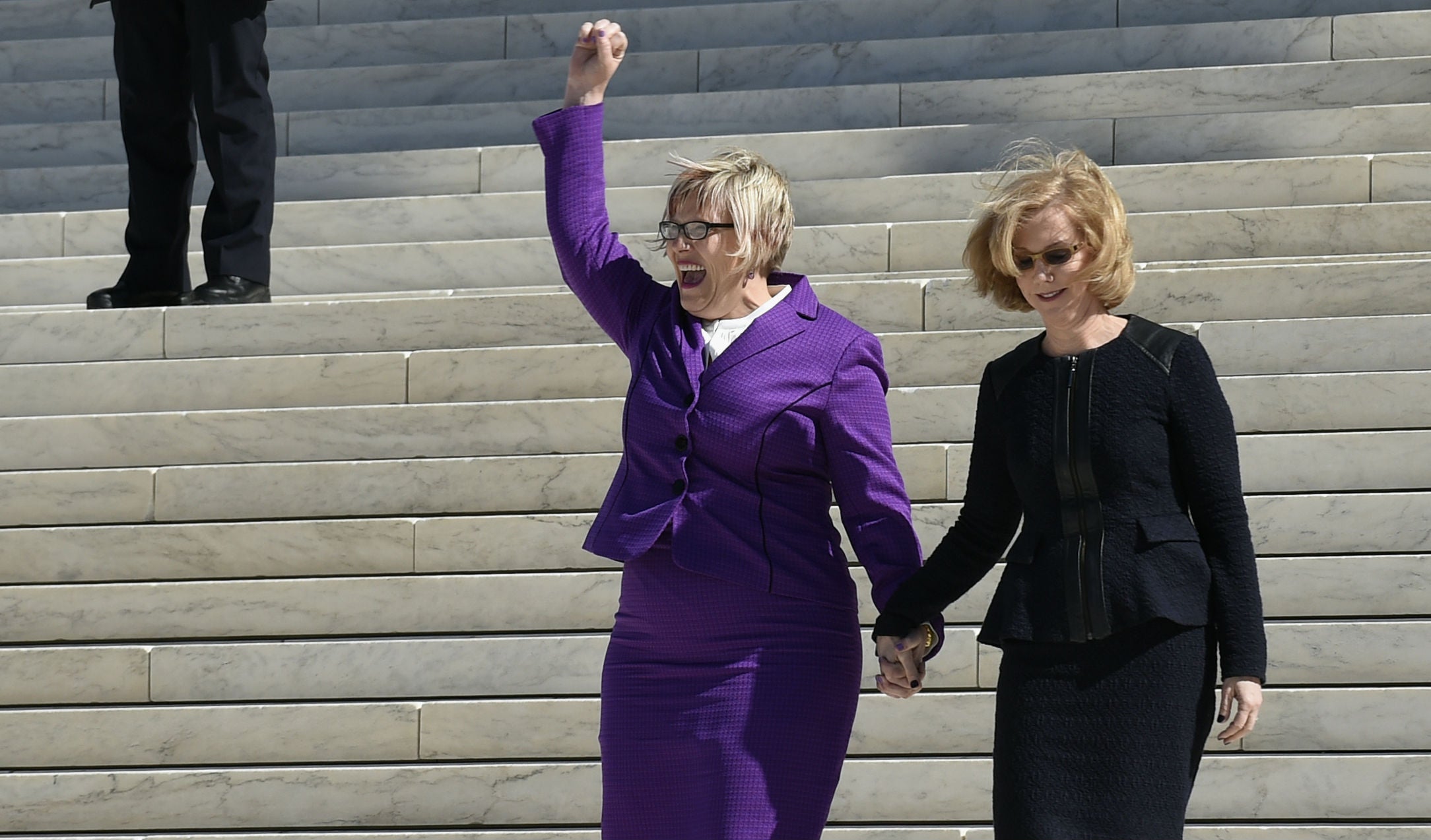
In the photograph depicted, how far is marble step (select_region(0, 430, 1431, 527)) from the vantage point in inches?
213

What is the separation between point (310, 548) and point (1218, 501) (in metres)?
3.34

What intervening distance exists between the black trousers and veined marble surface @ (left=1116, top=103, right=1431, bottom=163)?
3662 mm

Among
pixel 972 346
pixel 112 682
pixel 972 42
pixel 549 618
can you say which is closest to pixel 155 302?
pixel 112 682

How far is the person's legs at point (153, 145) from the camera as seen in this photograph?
23.3 feet

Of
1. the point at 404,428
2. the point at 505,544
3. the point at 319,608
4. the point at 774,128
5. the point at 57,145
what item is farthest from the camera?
the point at 57,145

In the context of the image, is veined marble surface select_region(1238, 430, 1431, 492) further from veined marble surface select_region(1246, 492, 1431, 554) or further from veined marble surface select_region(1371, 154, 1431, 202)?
veined marble surface select_region(1371, 154, 1431, 202)

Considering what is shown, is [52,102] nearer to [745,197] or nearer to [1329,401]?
[1329,401]

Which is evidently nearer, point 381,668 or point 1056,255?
point 1056,255

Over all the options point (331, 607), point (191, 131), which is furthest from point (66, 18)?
point (331, 607)

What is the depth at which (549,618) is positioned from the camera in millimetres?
5383

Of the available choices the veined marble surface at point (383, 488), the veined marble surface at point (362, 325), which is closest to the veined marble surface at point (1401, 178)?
the veined marble surface at point (362, 325)

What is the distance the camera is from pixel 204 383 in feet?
21.1

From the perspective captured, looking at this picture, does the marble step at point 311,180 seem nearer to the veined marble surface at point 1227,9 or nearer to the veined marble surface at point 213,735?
the veined marble surface at point 1227,9

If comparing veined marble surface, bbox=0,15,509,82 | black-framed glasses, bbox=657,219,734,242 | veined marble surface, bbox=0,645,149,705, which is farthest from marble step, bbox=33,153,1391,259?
black-framed glasses, bbox=657,219,734,242
